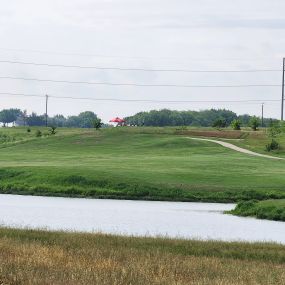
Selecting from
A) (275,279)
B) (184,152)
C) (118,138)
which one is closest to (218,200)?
(184,152)

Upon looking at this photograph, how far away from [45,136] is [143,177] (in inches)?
2641

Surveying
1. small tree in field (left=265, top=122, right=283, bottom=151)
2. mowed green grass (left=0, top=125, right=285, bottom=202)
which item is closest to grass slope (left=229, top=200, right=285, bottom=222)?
mowed green grass (left=0, top=125, right=285, bottom=202)

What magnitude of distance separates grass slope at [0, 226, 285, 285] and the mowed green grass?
132 feet

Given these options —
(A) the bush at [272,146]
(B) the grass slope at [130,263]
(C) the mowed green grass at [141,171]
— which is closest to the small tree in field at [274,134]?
(A) the bush at [272,146]

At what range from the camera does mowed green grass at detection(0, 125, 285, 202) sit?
72.6 metres

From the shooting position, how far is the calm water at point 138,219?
4344 cm

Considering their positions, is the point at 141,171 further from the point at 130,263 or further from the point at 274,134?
the point at 130,263

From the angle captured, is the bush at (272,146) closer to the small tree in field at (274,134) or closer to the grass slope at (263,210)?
the small tree in field at (274,134)

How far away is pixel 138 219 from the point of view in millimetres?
52062

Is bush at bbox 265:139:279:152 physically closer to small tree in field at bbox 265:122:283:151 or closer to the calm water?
small tree in field at bbox 265:122:283:151

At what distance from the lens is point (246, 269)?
21.4m

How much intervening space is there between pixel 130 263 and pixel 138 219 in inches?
1268

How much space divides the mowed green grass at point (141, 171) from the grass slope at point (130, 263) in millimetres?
40192

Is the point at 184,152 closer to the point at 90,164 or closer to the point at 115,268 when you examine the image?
the point at 90,164
